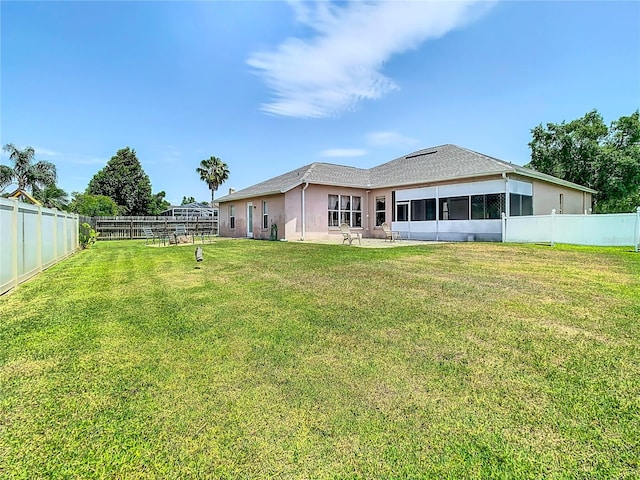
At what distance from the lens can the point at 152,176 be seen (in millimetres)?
45156

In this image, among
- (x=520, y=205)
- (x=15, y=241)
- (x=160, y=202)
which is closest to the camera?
(x=15, y=241)

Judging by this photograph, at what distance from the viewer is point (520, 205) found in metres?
15.9

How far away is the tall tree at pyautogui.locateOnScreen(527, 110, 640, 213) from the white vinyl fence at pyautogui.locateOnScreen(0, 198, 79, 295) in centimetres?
3257

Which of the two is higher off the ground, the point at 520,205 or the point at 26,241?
the point at 520,205

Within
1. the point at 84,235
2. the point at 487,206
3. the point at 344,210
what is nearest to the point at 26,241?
the point at 84,235

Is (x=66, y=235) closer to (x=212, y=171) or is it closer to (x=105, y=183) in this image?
(x=105, y=183)

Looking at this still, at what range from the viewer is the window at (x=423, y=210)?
58.6 ft

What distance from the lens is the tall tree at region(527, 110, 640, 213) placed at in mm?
24625

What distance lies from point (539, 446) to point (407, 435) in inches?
34.2

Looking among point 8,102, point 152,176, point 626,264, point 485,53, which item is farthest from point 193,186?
point 626,264

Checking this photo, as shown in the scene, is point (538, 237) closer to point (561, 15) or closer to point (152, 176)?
point (561, 15)

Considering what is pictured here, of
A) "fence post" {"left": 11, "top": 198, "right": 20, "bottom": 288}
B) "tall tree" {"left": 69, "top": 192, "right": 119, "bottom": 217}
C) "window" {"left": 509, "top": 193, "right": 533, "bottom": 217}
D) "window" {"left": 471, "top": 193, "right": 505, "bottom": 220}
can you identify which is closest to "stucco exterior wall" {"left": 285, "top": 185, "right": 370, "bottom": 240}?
"window" {"left": 471, "top": 193, "right": 505, "bottom": 220}

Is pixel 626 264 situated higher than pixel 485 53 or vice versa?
pixel 485 53

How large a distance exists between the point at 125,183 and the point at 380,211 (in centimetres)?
3532
